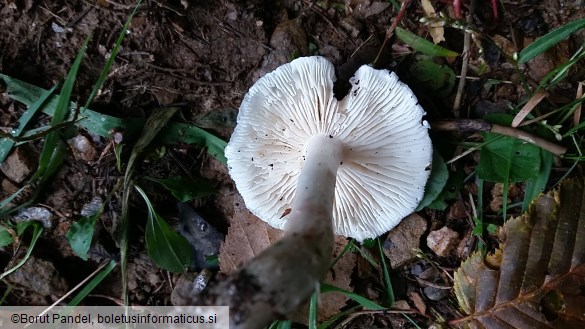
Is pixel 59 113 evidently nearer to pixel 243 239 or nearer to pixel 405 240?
pixel 243 239

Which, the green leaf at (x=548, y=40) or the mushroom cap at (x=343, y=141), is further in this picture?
the green leaf at (x=548, y=40)

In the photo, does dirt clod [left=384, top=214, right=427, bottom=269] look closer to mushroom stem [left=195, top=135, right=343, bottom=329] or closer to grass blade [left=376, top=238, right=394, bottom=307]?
grass blade [left=376, top=238, right=394, bottom=307]

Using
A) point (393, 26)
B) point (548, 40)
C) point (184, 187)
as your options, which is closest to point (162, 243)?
point (184, 187)

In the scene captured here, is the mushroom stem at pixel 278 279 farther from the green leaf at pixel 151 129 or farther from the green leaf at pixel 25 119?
the green leaf at pixel 25 119

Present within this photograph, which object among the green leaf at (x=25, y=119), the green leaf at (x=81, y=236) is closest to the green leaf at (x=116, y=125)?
the green leaf at (x=25, y=119)

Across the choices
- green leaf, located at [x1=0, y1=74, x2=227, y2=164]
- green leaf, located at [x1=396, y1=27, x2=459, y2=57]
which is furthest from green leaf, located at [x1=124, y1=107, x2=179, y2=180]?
green leaf, located at [x1=396, y1=27, x2=459, y2=57]

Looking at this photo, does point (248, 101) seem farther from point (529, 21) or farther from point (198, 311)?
point (529, 21)

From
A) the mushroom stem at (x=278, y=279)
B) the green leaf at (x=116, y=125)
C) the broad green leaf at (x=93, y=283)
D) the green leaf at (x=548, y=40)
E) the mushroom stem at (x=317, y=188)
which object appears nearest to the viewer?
the mushroom stem at (x=278, y=279)
